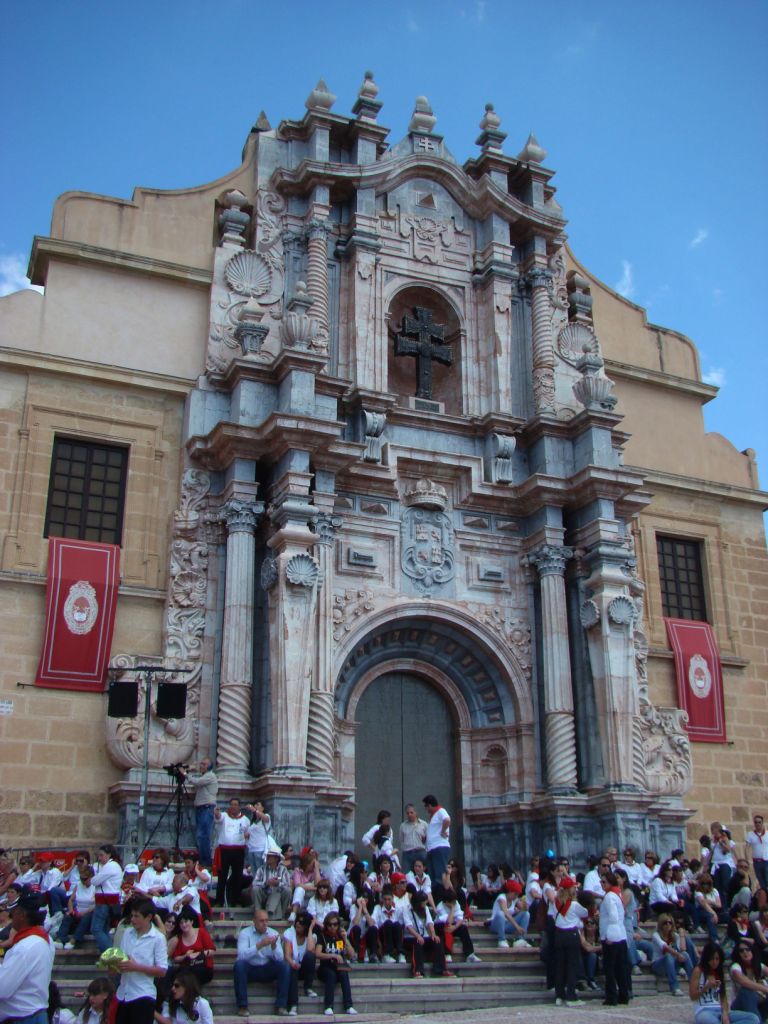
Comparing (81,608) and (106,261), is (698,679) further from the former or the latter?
(106,261)

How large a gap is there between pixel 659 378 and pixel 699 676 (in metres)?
6.62

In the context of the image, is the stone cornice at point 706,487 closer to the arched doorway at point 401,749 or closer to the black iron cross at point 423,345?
the black iron cross at point 423,345

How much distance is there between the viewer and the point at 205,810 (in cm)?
1655

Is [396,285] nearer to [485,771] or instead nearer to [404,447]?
[404,447]

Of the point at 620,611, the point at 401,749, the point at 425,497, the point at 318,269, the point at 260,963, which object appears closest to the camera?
the point at 260,963

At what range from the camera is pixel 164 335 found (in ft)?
69.7

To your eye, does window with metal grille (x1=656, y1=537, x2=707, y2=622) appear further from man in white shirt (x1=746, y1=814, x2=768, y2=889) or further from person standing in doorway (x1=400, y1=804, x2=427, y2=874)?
person standing in doorway (x1=400, y1=804, x2=427, y2=874)

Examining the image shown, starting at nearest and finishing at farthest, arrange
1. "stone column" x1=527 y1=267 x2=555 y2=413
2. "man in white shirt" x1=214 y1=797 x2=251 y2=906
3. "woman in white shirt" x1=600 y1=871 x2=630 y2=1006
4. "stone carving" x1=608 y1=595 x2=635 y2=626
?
"woman in white shirt" x1=600 y1=871 x2=630 y2=1006, "man in white shirt" x1=214 y1=797 x2=251 y2=906, "stone carving" x1=608 y1=595 x2=635 y2=626, "stone column" x1=527 y1=267 x2=555 y2=413

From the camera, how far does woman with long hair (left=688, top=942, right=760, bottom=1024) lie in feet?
38.1

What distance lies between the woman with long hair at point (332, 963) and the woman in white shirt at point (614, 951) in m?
3.08

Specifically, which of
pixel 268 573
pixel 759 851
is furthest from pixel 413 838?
pixel 759 851

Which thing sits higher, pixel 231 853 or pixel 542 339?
pixel 542 339

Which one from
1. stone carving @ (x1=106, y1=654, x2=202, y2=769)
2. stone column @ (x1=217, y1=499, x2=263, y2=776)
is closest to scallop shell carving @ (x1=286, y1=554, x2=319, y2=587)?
stone column @ (x1=217, y1=499, x2=263, y2=776)

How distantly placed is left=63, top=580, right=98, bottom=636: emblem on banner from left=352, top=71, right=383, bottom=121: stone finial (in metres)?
11.1
